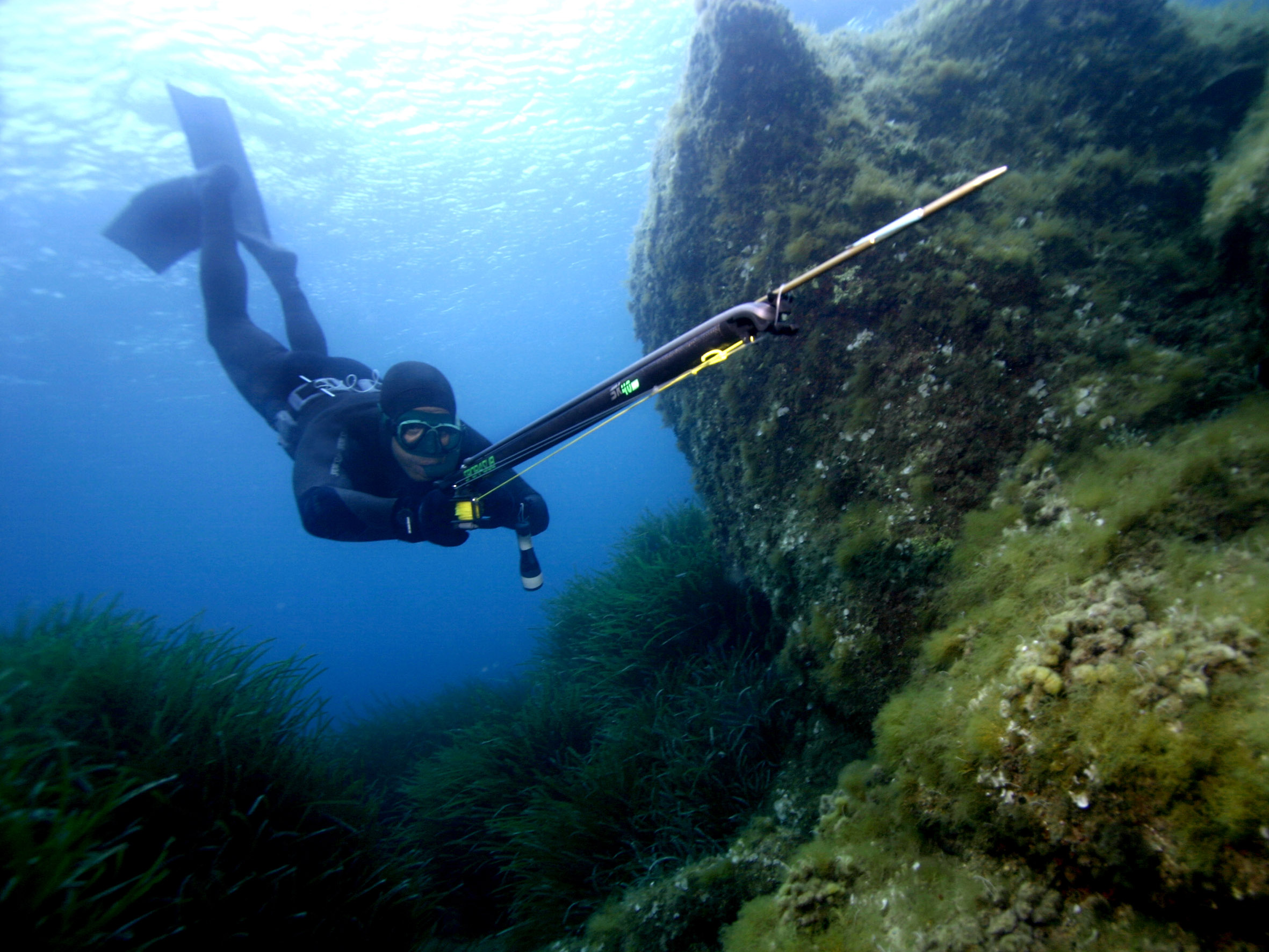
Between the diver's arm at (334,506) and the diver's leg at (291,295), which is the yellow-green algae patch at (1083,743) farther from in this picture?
the diver's leg at (291,295)

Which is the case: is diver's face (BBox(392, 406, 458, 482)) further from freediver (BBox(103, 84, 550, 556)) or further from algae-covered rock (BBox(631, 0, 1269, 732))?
algae-covered rock (BBox(631, 0, 1269, 732))

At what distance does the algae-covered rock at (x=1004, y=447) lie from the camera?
61.2 inches

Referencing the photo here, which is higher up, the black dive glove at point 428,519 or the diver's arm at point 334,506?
the diver's arm at point 334,506

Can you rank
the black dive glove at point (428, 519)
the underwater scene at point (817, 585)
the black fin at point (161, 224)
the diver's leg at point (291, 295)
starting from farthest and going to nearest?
the black fin at point (161, 224) < the diver's leg at point (291, 295) < the black dive glove at point (428, 519) < the underwater scene at point (817, 585)

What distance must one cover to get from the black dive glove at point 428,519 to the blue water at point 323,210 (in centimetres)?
123

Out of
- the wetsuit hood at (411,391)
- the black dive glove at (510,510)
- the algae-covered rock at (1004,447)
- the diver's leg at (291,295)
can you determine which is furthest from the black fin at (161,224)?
the algae-covered rock at (1004,447)

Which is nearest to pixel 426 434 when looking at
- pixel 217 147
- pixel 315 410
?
pixel 315 410

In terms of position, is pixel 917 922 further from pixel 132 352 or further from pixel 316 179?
pixel 132 352

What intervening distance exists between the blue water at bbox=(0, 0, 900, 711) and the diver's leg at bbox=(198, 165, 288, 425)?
288cm

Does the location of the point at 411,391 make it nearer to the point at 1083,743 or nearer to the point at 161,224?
the point at 1083,743

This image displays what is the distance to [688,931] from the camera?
8.71 ft

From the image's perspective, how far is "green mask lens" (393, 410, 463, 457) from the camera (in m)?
5.01

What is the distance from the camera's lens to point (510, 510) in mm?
A: 5129

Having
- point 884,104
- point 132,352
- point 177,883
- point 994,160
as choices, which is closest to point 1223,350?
point 994,160
